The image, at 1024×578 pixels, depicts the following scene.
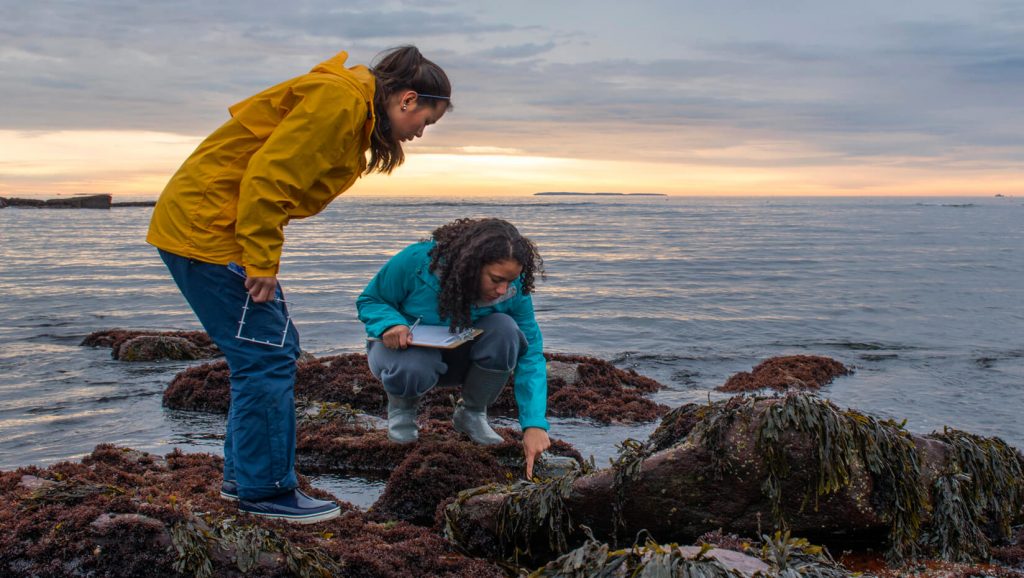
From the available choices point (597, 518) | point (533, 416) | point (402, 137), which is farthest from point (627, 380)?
point (402, 137)

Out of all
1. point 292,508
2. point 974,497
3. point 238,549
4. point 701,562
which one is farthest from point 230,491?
point 974,497

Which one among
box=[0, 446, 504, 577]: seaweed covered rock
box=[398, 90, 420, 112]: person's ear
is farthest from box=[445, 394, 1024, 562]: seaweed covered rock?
box=[398, 90, 420, 112]: person's ear

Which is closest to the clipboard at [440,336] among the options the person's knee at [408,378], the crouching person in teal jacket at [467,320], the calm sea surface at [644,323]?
the crouching person in teal jacket at [467,320]

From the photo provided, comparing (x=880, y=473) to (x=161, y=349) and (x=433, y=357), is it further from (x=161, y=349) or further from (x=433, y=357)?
(x=161, y=349)

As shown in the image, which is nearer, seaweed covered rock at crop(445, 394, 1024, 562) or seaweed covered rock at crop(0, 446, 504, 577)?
seaweed covered rock at crop(0, 446, 504, 577)

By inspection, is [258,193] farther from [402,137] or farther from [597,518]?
[597,518]

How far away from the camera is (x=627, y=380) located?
797 centimetres

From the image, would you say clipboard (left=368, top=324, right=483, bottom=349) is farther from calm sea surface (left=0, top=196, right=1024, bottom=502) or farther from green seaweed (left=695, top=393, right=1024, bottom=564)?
green seaweed (left=695, top=393, right=1024, bottom=564)

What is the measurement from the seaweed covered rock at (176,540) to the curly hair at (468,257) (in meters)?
1.29

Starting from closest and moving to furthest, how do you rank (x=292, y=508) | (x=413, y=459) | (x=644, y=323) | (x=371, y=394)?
(x=292, y=508)
(x=413, y=459)
(x=371, y=394)
(x=644, y=323)

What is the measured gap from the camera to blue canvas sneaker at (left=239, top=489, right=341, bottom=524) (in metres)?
3.59

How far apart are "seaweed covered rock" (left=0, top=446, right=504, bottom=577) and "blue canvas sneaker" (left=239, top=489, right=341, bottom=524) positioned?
5 centimetres

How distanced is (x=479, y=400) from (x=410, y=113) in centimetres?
207

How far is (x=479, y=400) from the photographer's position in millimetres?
4969
